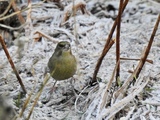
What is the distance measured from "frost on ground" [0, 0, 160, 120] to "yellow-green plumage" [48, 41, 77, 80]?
9cm

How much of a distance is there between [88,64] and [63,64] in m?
0.58

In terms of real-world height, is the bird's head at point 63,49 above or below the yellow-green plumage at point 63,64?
above

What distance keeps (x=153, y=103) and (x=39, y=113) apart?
2.30ft

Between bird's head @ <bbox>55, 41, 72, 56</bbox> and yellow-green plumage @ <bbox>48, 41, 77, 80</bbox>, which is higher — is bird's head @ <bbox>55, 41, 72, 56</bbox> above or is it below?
above

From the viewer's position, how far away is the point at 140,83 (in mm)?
2846

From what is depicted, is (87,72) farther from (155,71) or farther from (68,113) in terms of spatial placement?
(68,113)

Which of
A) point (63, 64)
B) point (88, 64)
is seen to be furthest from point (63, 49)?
point (88, 64)

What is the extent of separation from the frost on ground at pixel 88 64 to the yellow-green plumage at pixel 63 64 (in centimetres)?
9

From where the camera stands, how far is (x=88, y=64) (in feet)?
11.4

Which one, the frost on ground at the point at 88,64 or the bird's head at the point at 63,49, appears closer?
the frost on ground at the point at 88,64

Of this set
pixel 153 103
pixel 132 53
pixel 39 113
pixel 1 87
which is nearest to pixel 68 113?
pixel 39 113

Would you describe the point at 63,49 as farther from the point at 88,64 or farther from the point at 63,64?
the point at 88,64

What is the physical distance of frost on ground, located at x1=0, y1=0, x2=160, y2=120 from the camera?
104 inches

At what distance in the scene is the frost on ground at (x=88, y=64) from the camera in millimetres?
2633
